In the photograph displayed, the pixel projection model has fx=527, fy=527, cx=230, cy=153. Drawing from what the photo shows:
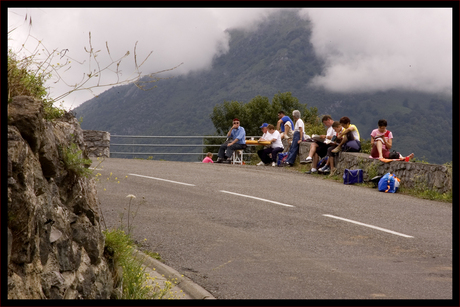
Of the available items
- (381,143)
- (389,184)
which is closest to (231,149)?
(381,143)

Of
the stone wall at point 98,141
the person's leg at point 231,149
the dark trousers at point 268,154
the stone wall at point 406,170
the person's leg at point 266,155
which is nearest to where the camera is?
the stone wall at point 406,170

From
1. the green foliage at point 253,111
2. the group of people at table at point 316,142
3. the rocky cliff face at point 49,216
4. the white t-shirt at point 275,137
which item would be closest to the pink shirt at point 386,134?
the group of people at table at point 316,142

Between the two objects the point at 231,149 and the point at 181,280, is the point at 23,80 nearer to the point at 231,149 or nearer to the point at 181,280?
the point at 181,280

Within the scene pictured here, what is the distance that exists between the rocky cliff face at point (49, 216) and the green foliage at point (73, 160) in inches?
0.5

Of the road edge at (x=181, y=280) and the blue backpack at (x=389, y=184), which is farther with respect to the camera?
the blue backpack at (x=389, y=184)

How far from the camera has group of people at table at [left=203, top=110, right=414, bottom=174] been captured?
1373cm

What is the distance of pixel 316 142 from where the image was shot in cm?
1593

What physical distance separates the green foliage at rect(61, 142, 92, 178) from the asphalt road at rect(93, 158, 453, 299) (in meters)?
2.01

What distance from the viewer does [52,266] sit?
3.69m

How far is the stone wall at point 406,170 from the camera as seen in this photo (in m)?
11.9

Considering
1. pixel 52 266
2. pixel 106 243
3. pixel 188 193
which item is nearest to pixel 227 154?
pixel 188 193

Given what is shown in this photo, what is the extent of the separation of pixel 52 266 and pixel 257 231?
5.03 meters

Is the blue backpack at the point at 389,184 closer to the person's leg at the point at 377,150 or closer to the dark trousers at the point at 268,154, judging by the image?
the person's leg at the point at 377,150

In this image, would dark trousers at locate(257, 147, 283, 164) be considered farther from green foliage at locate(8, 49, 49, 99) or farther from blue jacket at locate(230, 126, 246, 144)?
green foliage at locate(8, 49, 49, 99)
